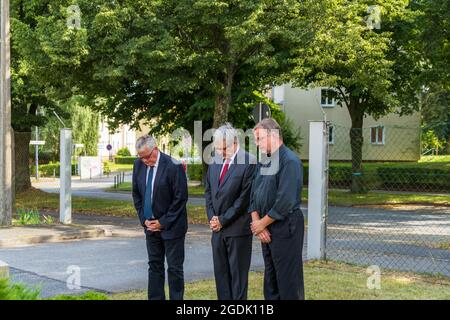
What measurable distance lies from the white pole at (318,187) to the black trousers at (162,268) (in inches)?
130

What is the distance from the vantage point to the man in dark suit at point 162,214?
23.1 feet

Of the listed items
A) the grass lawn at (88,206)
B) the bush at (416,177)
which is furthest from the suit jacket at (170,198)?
the grass lawn at (88,206)

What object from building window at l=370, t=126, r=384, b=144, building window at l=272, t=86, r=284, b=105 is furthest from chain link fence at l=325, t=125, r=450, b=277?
building window at l=272, t=86, r=284, b=105

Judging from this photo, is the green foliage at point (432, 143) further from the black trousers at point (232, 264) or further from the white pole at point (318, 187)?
the black trousers at point (232, 264)

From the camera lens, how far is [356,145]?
1510 centimetres

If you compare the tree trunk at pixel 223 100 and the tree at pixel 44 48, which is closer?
the tree at pixel 44 48

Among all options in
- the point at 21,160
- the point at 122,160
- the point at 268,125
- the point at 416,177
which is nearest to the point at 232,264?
the point at 268,125

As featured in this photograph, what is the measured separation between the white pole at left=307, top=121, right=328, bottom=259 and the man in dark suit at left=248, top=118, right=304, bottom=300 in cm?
339

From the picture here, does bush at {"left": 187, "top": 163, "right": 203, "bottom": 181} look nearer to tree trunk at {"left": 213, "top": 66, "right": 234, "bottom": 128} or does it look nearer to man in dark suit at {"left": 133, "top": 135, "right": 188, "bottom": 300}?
tree trunk at {"left": 213, "top": 66, "right": 234, "bottom": 128}

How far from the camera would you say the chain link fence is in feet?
36.2

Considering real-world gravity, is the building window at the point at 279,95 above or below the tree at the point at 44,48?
above

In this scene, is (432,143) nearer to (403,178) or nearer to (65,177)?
(403,178)

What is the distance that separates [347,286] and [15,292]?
490cm

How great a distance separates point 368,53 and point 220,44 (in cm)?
469
